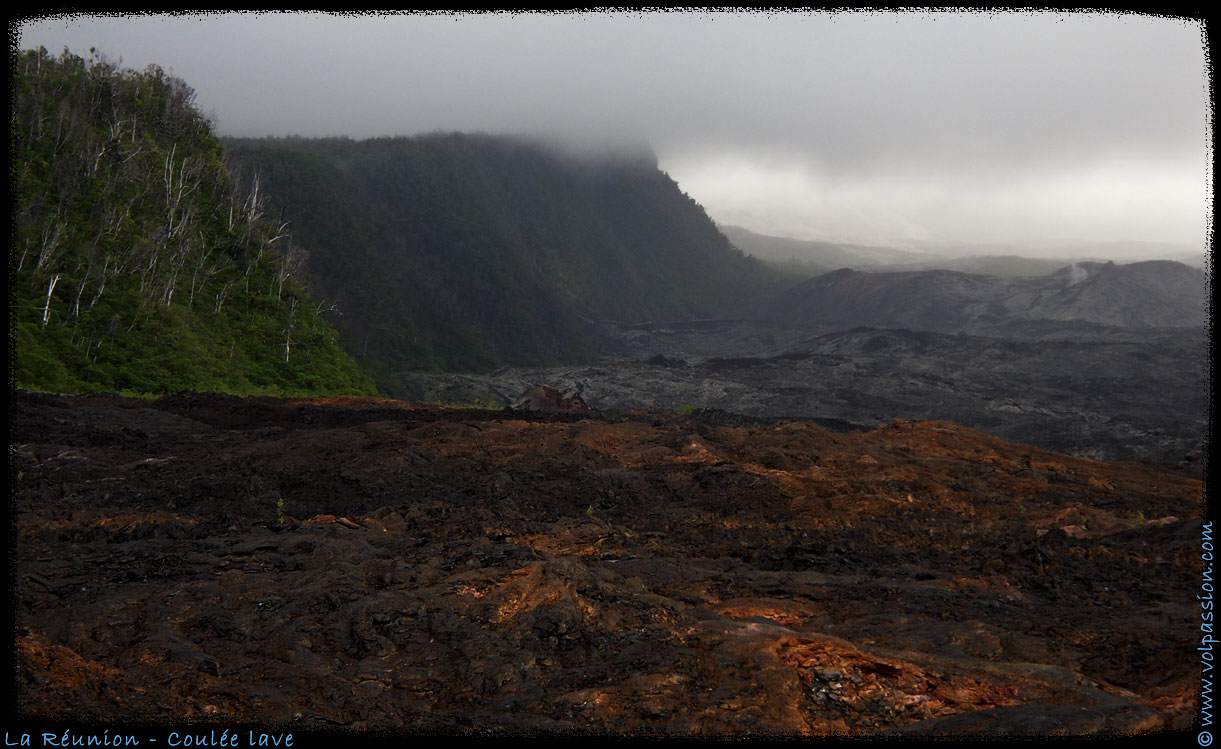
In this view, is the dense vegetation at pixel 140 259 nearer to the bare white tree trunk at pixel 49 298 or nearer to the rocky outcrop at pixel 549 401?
the bare white tree trunk at pixel 49 298

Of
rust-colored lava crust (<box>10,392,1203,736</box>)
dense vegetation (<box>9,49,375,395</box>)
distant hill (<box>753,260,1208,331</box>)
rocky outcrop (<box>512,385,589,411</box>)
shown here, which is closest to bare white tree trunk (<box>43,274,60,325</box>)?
dense vegetation (<box>9,49,375,395</box>)

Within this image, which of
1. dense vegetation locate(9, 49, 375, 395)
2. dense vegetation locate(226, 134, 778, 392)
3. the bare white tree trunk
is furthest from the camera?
dense vegetation locate(226, 134, 778, 392)

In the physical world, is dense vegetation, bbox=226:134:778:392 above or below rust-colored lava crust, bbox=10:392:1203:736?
above

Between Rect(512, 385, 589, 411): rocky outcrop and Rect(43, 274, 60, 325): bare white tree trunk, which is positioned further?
Rect(512, 385, 589, 411): rocky outcrop

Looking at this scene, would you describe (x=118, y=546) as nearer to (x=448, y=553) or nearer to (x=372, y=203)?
(x=448, y=553)

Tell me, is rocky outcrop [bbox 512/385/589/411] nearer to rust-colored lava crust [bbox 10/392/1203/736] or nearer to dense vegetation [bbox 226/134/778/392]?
rust-colored lava crust [bbox 10/392/1203/736]

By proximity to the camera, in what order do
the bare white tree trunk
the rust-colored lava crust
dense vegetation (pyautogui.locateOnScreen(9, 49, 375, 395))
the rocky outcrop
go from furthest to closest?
the rocky outcrop, dense vegetation (pyautogui.locateOnScreen(9, 49, 375, 395)), the bare white tree trunk, the rust-colored lava crust

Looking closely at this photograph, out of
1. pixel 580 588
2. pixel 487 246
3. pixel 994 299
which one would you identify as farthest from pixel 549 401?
pixel 994 299

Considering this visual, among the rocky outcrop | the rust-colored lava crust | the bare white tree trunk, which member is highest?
the bare white tree trunk
